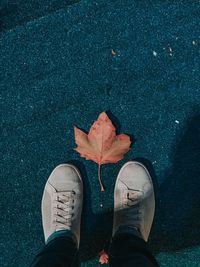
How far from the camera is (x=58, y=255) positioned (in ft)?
4.66

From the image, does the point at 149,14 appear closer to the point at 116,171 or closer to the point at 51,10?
the point at 51,10

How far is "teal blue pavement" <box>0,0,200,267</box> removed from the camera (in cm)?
165

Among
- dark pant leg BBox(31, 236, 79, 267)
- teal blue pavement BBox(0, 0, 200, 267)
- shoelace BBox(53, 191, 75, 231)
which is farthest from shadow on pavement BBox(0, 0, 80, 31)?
dark pant leg BBox(31, 236, 79, 267)

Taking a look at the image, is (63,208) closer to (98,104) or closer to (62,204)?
(62,204)

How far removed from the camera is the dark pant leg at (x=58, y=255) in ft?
4.55

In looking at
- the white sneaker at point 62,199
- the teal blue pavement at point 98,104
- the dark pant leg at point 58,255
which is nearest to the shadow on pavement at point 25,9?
the teal blue pavement at point 98,104

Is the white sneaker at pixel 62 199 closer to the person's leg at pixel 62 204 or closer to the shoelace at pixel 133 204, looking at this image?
the person's leg at pixel 62 204

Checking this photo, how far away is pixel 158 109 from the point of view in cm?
166

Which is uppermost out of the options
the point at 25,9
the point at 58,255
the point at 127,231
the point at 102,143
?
the point at 25,9

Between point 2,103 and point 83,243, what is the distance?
2.14 feet

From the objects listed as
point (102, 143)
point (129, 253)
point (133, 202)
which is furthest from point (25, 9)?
point (129, 253)

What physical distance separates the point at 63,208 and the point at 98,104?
1.44 ft

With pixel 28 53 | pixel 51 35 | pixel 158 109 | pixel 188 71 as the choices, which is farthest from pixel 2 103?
pixel 188 71

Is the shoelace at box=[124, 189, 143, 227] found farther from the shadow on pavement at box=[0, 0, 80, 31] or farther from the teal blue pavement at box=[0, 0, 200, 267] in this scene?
the shadow on pavement at box=[0, 0, 80, 31]
